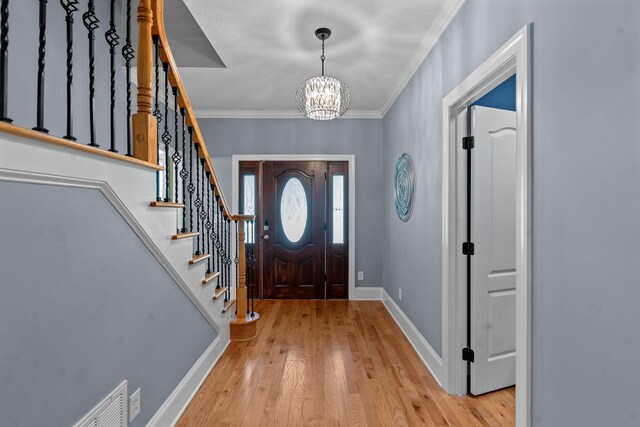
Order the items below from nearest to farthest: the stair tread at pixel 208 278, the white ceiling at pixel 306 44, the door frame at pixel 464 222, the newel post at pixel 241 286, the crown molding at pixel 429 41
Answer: the door frame at pixel 464 222 < the crown molding at pixel 429 41 < the white ceiling at pixel 306 44 < the stair tread at pixel 208 278 < the newel post at pixel 241 286

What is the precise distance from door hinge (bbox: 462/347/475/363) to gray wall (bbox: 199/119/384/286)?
248cm

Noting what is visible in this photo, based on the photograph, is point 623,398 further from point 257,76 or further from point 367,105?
point 367,105

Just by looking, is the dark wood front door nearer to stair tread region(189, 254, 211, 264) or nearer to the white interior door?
stair tread region(189, 254, 211, 264)

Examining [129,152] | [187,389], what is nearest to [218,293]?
[187,389]

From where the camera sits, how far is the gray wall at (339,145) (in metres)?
4.77

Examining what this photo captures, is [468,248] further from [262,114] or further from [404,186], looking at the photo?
[262,114]

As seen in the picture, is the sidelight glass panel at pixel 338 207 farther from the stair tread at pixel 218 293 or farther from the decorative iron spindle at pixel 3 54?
the decorative iron spindle at pixel 3 54

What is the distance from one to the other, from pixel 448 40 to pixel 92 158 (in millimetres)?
2269

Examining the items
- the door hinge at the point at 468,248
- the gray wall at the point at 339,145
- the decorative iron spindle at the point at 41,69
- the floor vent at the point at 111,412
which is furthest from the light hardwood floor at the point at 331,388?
the decorative iron spindle at the point at 41,69

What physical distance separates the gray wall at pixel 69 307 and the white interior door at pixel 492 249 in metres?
2.01

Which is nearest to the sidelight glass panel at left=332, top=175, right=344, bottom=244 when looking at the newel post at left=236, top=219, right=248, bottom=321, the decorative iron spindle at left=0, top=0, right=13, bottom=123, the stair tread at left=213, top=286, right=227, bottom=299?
the newel post at left=236, top=219, right=248, bottom=321

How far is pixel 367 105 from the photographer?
14.7 feet

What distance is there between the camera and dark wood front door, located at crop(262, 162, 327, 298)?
15.7ft

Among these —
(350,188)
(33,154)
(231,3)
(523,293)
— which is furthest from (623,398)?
(350,188)
